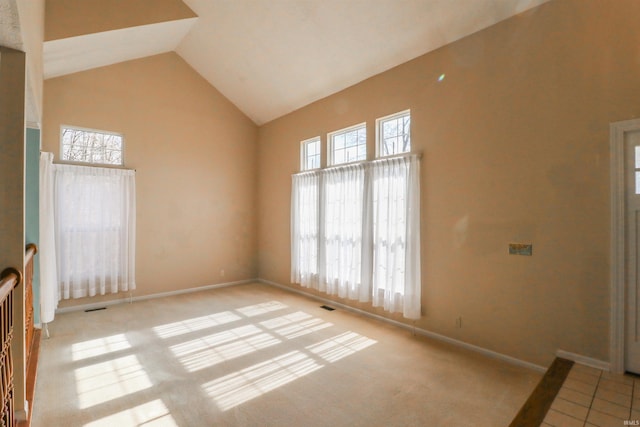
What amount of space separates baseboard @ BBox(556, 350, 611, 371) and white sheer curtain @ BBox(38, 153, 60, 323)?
17.9 feet

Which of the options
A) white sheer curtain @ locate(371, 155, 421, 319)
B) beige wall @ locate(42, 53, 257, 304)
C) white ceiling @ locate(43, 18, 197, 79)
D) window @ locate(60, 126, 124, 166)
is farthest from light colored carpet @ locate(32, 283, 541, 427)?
white ceiling @ locate(43, 18, 197, 79)

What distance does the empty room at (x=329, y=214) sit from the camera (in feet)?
7.91

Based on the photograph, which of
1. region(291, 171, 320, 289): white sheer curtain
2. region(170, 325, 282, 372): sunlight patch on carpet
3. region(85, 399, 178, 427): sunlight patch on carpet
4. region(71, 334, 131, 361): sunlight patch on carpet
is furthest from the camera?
region(291, 171, 320, 289): white sheer curtain

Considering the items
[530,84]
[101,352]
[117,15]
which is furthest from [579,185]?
[117,15]

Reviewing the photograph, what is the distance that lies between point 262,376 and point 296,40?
4163 mm

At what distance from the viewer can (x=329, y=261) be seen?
496cm

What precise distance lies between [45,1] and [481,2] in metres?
4.57

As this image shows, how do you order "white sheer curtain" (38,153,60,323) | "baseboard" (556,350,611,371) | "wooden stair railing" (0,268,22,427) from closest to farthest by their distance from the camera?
"wooden stair railing" (0,268,22,427) < "baseboard" (556,350,611,371) < "white sheer curtain" (38,153,60,323)

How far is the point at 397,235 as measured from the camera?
3939 millimetres

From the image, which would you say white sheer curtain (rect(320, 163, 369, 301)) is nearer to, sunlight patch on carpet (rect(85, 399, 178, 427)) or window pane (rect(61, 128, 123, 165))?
sunlight patch on carpet (rect(85, 399, 178, 427))

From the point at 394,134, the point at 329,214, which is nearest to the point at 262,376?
the point at 329,214

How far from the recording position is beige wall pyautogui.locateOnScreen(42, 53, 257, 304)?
4.84 metres

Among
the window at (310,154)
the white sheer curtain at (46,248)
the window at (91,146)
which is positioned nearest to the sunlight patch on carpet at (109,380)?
the white sheer curtain at (46,248)

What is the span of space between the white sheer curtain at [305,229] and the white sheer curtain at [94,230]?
268 cm
